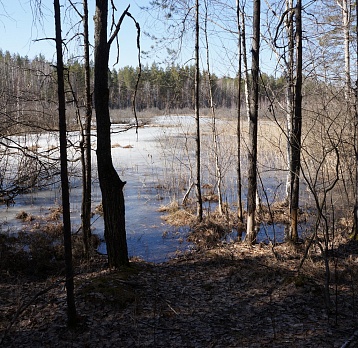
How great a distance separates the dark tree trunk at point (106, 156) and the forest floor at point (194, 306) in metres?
0.43

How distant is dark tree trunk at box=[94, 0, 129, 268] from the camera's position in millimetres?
5441

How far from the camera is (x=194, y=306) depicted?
491 centimetres

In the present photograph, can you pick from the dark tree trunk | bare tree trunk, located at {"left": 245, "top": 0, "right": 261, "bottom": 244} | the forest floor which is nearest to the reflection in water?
the dark tree trunk

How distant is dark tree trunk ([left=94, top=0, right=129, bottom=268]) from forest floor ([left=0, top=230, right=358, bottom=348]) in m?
0.43

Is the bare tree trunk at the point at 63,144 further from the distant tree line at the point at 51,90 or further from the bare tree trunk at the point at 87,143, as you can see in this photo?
the bare tree trunk at the point at 87,143

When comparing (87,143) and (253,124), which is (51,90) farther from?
(253,124)

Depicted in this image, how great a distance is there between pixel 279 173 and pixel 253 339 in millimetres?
13133

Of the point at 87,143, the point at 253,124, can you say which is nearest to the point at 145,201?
the point at 87,143

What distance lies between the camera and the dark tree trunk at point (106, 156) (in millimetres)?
5441

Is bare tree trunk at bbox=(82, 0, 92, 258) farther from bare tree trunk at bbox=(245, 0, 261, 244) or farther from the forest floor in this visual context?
bare tree trunk at bbox=(245, 0, 261, 244)

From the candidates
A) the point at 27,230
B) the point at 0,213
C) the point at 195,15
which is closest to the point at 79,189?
the point at 0,213

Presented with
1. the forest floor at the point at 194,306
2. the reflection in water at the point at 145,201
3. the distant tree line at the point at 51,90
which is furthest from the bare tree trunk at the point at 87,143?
the forest floor at the point at 194,306

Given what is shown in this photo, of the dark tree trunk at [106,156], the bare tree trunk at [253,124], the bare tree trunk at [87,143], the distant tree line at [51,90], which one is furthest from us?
the bare tree trunk at [87,143]

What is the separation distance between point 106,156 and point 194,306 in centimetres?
240
